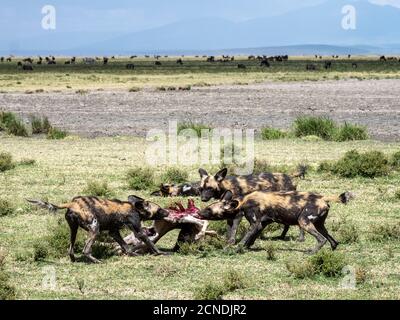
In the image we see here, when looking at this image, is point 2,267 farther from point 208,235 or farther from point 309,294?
point 309,294

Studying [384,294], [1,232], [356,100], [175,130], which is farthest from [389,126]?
[384,294]

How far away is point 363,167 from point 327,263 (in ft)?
33.3

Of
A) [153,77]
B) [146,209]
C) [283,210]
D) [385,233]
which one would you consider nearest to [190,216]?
[146,209]

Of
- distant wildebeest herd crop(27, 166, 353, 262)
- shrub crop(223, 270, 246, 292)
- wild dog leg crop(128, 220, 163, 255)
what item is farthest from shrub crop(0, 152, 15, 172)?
shrub crop(223, 270, 246, 292)

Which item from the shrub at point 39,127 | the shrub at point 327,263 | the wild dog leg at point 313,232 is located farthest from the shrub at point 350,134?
the shrub at point 327,263

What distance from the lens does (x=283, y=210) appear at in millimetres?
13008

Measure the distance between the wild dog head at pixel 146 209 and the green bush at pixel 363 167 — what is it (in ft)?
30.6

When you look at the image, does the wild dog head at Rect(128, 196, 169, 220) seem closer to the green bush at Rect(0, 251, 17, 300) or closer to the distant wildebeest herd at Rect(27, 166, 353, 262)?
the distant wildebeest herd at Rect(27, 166, 353, 262)

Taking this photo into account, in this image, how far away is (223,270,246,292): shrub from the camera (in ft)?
36.0

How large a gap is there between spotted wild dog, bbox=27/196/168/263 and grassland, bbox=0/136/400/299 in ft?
0.92

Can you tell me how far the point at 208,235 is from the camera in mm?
13625

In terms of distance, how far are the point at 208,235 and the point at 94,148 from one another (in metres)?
15.2

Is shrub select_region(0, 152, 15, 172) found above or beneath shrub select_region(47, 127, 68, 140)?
above

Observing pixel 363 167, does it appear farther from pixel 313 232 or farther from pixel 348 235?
pixel 313 232
